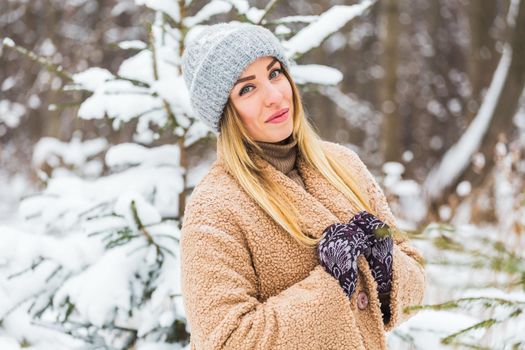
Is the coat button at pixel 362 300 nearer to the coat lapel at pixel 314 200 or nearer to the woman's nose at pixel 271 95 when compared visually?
the coat lapel at pixel 314 200

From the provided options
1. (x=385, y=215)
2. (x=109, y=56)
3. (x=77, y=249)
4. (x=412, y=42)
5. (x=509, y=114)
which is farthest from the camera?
(x=412, y=42)

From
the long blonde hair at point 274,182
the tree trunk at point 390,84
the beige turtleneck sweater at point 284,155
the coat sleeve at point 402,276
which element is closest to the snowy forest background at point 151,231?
the coat sleeve at point 402,276

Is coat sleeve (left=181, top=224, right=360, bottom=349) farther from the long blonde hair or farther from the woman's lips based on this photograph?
the woman's lips

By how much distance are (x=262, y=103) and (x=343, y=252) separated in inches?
18.8

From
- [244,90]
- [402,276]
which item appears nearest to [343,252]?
[402,276]

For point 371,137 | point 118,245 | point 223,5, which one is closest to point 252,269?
point 118,245

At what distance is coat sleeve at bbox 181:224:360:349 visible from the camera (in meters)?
1.35

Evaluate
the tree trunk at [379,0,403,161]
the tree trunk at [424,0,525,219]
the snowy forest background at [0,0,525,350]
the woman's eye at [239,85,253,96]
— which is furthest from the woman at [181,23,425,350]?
the tree trunk at [379,0,403,161]

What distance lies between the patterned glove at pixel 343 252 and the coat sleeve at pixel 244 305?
0.07ft

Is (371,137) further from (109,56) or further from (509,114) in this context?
(509,114)

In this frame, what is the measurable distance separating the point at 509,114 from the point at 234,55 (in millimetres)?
5915

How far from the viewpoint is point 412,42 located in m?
15.5

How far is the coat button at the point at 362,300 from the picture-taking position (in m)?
1.53

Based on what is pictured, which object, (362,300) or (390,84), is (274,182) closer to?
(362,300)
